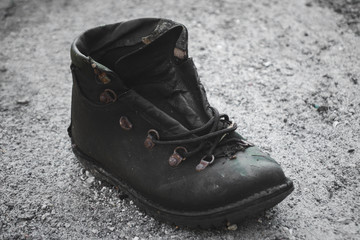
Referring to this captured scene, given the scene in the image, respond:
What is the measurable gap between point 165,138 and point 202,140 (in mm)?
140

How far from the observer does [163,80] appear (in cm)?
143

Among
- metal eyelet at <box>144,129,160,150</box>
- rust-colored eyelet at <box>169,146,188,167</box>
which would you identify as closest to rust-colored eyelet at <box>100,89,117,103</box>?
metal eyelet at <box>144,129,160,150</box>

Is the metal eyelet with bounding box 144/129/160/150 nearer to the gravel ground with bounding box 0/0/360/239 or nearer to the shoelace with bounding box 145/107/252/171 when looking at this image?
the shoelace with bounding box 145/107/252/171

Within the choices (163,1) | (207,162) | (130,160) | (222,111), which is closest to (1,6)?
(163,1)

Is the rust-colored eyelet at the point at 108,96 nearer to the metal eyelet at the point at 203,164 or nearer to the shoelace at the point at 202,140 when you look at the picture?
the shoelace at the point at 202,140

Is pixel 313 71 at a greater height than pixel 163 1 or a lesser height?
greater

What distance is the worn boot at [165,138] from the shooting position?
4.19 feet

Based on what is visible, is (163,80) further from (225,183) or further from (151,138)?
(225,183)

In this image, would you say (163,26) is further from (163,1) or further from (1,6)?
(1,6)

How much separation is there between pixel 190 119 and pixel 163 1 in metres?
2.25

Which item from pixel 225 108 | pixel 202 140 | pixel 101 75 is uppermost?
pixel 101 75

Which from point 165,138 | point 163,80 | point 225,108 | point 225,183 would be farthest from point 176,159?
point 225,108

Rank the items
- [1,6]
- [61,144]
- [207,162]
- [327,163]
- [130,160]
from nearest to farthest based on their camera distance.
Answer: [207,162], [130,160], [327,163], [61,144], [1,6]

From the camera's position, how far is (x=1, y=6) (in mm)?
3285
